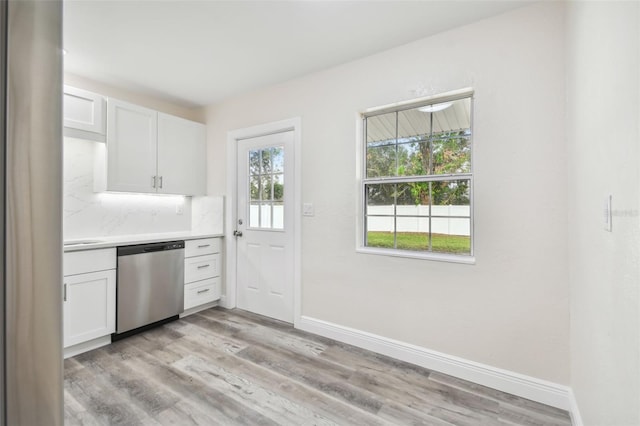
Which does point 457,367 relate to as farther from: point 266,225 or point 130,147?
point 130,147

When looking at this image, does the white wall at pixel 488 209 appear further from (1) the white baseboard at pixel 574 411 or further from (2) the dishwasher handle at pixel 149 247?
(2) the dishwasher handle at pixel 149 247

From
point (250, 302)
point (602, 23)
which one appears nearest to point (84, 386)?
point (250, 302)

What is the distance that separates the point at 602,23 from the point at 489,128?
96cm

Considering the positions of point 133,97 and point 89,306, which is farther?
point 133,97

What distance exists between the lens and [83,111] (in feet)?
9.10

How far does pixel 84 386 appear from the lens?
6.75 ft

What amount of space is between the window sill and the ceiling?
163 centimetres

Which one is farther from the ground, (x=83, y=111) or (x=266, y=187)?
(x=83, y=111)

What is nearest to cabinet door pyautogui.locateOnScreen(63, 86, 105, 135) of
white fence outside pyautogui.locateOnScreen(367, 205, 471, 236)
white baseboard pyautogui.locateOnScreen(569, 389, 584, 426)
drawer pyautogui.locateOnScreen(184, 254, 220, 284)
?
drawer pyautogui.locateOnScreen(184, 254, 220, 284)

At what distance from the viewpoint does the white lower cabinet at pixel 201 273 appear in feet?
11.0

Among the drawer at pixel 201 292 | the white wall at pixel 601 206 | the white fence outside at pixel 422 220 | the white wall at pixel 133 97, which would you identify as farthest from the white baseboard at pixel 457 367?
the white wall at pixel 133 97

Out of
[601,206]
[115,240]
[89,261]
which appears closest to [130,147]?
[115,240]

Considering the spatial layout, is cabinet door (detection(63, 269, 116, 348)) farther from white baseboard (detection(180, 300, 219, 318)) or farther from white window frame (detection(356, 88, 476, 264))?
white window frame (detection(356, 88, 476, 264))

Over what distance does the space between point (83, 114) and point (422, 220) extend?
308cm
